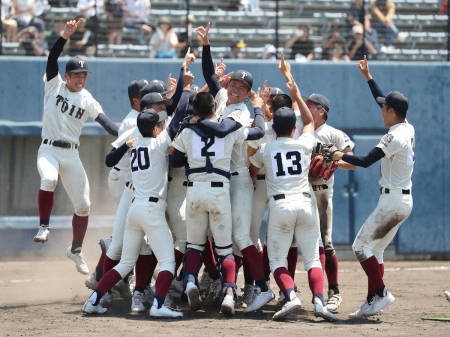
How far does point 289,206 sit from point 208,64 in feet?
5.48

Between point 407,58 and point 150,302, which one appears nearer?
point 150,302

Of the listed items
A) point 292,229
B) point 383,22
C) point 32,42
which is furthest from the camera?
point 383,22

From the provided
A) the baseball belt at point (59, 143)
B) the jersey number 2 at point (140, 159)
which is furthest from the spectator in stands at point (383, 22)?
the jersey number 2 at point (140, 159)

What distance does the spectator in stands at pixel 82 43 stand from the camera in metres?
12.9

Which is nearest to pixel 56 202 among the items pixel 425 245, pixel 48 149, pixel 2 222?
pixel 2 222

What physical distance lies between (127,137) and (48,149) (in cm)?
130

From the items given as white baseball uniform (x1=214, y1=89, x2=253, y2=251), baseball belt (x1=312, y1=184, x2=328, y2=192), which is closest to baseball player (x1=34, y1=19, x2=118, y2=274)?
white baseball uniform (x1=214, y1=89, x2=253, y2=251)

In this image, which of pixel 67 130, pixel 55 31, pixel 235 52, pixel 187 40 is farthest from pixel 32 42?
pixel 67 130

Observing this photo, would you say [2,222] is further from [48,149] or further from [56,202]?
[48,149]

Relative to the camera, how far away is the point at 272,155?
7590mm

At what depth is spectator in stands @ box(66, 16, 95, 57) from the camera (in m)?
12.9

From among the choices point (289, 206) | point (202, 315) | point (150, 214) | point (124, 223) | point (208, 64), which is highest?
point (208, 64)

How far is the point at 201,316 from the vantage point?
785 cm

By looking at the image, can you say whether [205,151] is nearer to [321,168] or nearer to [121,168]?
[321,168]
